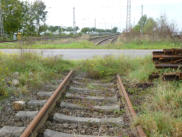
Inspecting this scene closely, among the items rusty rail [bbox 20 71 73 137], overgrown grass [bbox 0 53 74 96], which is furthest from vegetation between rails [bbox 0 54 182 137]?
rusty rail [bbox 20 71 73 137]

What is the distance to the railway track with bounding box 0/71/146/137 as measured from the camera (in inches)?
134

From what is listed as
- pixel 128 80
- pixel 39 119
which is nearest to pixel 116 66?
pixel 128 80

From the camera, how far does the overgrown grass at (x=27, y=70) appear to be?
20.3 ft

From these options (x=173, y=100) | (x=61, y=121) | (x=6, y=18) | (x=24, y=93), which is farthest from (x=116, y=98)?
(x=6, y=18)

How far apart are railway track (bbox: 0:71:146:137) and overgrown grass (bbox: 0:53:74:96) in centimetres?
103

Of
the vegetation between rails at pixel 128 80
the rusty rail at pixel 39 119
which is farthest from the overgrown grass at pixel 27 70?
the rusty rail at pixel 39 119

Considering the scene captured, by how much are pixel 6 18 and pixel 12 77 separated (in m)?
35.0

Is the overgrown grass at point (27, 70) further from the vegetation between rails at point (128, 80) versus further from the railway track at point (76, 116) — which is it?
the railway track at point (76, 116)

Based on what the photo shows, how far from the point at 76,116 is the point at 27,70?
420cm

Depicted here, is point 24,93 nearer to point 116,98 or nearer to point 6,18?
point 116,98

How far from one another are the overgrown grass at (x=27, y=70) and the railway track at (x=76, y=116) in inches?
40.5

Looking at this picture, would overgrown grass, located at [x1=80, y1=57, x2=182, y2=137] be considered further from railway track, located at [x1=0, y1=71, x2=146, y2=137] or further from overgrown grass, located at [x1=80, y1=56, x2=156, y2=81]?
railway track, located at [x1=0, y1=71, x2=146, y2=137]

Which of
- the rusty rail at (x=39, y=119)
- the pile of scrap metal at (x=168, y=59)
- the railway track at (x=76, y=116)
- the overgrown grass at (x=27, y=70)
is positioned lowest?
the railway track at (x=76, y=116)

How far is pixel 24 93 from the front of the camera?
5578 mm
